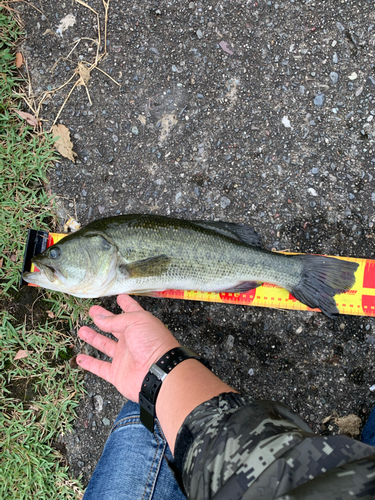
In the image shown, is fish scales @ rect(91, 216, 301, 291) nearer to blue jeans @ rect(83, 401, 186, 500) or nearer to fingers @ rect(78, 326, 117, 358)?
fingers @ rect(78, 326, 117, 358)

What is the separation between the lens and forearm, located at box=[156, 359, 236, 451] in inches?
96.2

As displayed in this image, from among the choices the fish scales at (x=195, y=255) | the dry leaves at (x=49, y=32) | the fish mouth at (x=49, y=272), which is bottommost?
the fish mouth at (x=49, y=272)

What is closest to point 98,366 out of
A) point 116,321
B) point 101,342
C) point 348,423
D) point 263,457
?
point 101,342

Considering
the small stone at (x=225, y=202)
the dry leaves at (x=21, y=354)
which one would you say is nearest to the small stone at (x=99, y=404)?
the dry leaves at (x=21, y=354)

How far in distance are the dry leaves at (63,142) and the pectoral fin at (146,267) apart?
5.34 ft

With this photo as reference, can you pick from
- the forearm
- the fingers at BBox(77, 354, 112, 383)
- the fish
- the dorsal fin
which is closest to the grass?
the fingers at BBox(77, 354, 112, 383)

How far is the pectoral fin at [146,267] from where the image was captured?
313 cm

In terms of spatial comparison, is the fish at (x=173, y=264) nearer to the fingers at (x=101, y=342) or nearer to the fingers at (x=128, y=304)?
the fingers at (x=128, y=304)

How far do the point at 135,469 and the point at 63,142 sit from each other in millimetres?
3539

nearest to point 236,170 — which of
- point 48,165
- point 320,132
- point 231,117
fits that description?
point 231,117

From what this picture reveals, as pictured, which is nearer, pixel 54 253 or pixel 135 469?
pixel 135 469

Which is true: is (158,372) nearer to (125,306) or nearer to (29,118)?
(125,306)

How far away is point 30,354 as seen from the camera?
3.81 metres

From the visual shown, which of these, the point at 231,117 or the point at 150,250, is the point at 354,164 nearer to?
the point at 231,117
